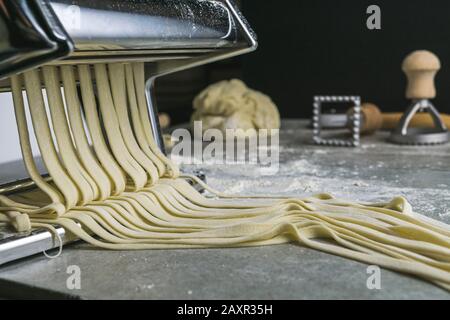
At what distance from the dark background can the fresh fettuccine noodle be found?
5.40 ft

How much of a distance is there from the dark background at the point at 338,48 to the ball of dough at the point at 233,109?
0.57 metres

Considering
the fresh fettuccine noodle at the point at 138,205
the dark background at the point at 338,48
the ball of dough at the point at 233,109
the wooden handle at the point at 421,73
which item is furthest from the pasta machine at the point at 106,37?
the dark background at the point at 338,48

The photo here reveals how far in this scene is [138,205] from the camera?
1.18 metres

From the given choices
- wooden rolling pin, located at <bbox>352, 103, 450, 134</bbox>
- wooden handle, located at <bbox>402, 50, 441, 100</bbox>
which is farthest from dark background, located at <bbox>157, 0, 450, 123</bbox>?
wooden handle, located at <bbox>402, 50, 441, 100</bbox>

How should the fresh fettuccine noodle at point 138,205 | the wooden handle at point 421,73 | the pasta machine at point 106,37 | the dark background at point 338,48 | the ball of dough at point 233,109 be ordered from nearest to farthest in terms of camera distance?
the pasta machine at point 106,37, the fresh fettuccine noodle at point 138,205, the wooden handle at point 421,73, the ball of dough at point 233,109, the dark background at point 338,48

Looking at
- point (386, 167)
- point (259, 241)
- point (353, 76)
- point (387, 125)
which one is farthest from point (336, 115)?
point (259, 241)

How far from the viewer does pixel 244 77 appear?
3.18 meters

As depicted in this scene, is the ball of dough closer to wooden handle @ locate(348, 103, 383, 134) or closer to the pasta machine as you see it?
wooden handle @ locate(348, 103, 383, 134)

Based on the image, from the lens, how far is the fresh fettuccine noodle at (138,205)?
1021 mm

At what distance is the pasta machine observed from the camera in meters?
0.83

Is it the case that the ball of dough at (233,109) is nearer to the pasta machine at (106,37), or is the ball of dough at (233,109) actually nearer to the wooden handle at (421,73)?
the wooden handle at (421,73)

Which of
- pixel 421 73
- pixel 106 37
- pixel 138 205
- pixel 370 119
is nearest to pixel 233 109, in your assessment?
pixel 370 119

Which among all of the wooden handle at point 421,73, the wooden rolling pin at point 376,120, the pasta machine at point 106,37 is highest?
the pasta machine at point 106,37

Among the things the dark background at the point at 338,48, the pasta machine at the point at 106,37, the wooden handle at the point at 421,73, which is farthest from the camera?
the dark background at the point at 338,48
